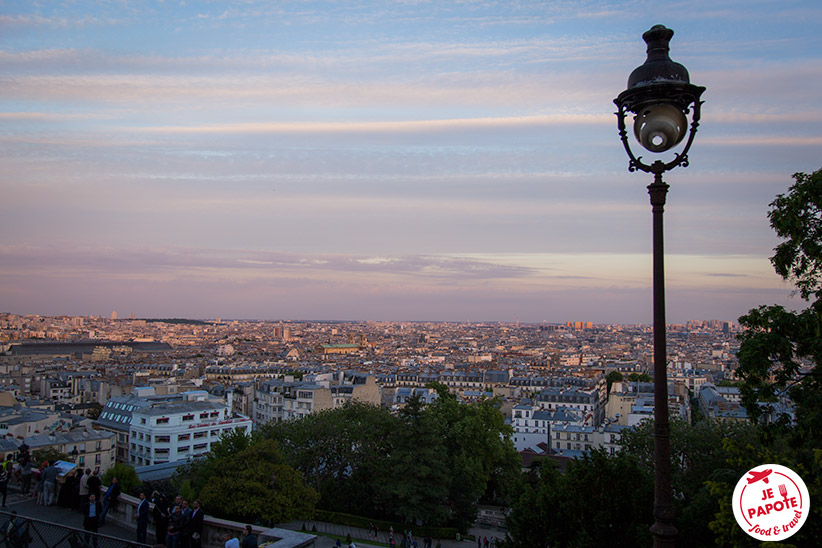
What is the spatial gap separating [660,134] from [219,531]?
37.4ft

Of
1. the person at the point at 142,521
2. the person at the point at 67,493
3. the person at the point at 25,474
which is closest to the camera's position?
the person at the point at 142,521

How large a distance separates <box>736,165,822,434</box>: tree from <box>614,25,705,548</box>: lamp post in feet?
21.1

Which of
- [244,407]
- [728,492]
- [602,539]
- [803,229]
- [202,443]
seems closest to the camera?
[728,492]

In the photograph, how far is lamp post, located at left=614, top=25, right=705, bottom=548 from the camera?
5.87 metres

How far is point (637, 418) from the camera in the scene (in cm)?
6284

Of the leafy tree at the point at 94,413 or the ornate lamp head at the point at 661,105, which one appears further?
the leafy tree at the point at 94,413

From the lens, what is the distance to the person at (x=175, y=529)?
1167 centimetres

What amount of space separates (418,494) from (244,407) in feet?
162

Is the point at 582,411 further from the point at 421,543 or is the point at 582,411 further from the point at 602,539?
the point at 602,539

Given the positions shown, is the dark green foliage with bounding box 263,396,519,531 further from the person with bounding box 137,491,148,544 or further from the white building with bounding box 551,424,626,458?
the white building with bounding box 551,424,626,458

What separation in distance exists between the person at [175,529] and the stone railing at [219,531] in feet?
3.32

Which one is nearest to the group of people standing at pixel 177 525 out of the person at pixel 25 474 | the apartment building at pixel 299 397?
the person at pixel 25 474

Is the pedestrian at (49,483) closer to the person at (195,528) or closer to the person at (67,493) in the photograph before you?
the person at (67,493)

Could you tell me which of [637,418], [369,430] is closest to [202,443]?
[369,430]
